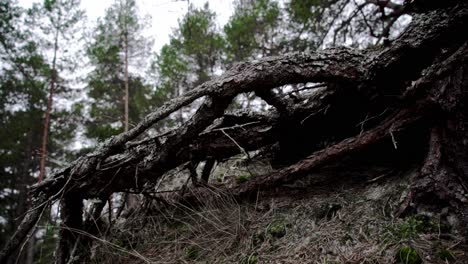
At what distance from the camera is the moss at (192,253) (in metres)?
2.28

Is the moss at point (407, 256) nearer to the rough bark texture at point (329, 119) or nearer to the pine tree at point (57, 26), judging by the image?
the rough bark texture at point (329, 119)

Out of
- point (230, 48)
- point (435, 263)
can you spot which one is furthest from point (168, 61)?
point (435, 263)

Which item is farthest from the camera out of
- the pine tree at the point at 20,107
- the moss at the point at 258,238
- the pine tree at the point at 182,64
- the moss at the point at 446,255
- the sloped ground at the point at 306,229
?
the pine tree at the point at 20,107

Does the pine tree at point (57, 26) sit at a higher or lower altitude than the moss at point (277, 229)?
higher

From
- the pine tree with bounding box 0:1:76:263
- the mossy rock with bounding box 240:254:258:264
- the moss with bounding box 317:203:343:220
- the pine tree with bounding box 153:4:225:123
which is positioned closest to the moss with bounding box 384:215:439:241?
the moss with bounding box 317:203:343:220

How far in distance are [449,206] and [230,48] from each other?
273 inches

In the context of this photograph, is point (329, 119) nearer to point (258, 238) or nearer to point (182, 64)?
point (258, 238)

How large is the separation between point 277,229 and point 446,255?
3.48ft

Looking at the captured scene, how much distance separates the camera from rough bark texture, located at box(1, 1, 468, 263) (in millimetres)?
1943

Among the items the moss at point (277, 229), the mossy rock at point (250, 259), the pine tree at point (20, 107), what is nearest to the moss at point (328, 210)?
the moss at point (277, 229)

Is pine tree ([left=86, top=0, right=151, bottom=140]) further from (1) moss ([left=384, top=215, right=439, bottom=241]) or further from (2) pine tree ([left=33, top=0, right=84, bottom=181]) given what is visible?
(1) moss ([left=384, top=215, right=439, bottom=241])

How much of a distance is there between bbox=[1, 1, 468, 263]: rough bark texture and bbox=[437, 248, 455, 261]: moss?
12.1 inches

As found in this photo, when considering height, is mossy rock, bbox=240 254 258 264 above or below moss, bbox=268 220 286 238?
below

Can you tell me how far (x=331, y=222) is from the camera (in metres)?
2.12
